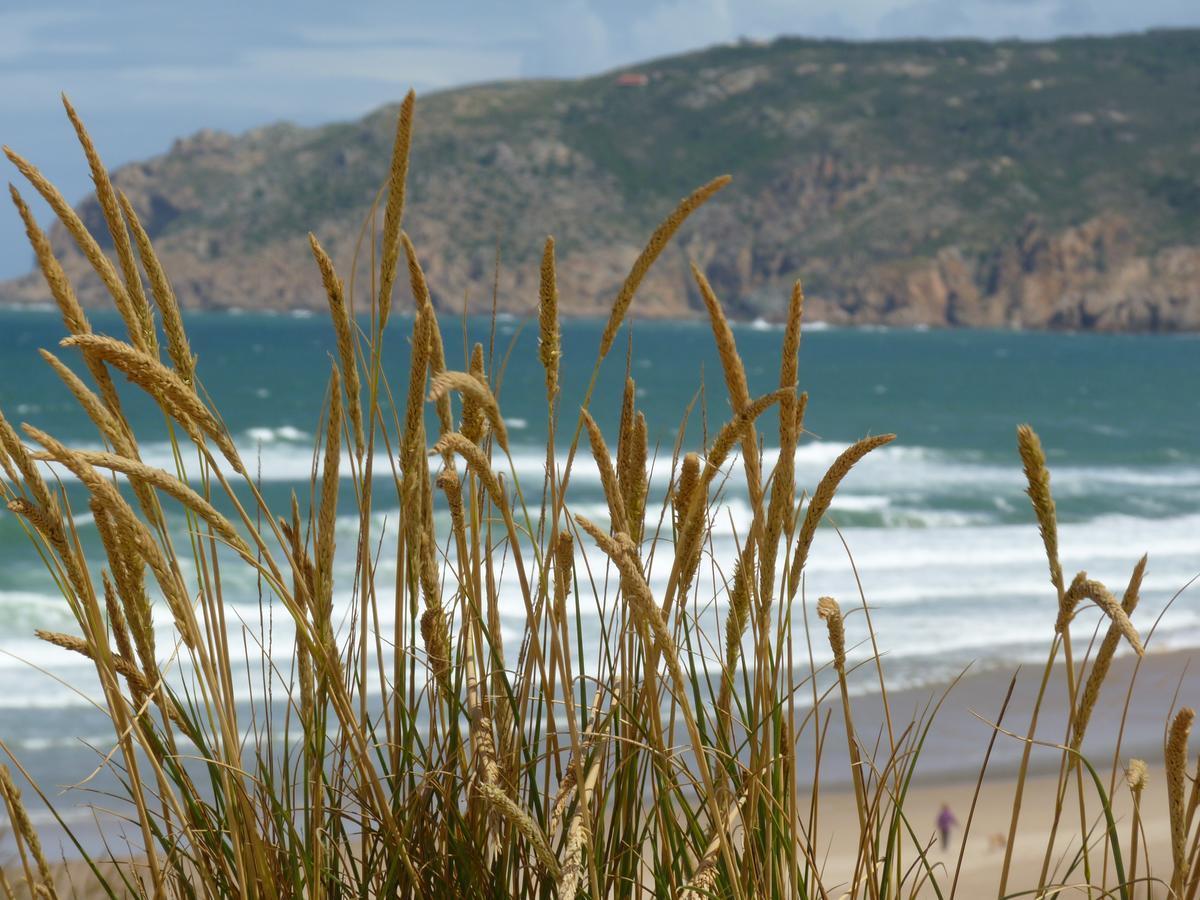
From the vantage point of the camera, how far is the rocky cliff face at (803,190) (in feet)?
306

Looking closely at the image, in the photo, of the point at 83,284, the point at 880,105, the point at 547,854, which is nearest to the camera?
the point at 547,854

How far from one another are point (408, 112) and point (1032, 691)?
7.98 metres

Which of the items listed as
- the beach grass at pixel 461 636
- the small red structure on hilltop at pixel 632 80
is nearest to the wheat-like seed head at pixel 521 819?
the beach grass at pixel 461 636

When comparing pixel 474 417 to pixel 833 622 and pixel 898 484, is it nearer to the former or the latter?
pixel 833 622

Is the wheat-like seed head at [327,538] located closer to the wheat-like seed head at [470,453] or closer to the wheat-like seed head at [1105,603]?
the wheat-like seed head at [470,453]

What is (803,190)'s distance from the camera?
346 ft

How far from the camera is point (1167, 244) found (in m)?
87.1


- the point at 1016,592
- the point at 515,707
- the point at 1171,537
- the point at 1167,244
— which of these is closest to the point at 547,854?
the point at 515,707

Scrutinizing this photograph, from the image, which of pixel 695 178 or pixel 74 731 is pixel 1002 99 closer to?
pixel 695 178

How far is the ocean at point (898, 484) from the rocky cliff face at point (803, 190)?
28.5 meters

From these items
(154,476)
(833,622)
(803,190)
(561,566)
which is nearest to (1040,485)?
(833,622)

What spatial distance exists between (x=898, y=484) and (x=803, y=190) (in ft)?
290

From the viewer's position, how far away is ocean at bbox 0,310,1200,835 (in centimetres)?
891

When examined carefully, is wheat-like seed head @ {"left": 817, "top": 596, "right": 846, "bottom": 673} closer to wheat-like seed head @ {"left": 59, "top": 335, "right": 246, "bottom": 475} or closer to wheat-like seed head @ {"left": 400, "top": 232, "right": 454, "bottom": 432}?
wheat-like seed head @ {"left": 400, "top": 232, "right": 454, "bottom": 432}
